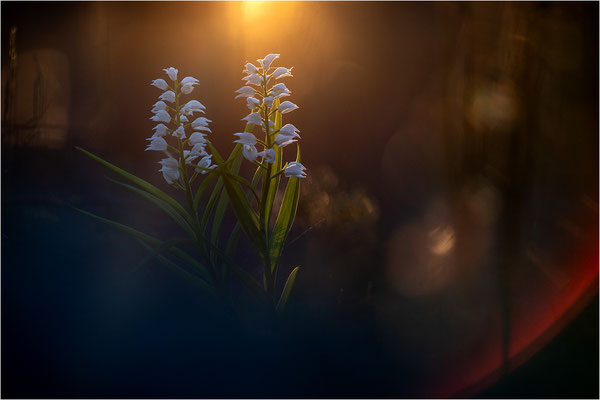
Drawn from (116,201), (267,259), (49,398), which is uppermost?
(116,201)

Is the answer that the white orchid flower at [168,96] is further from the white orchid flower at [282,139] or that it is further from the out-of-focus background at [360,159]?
the white orchid flower at [282,139]

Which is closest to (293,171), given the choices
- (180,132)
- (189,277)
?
(180,132)

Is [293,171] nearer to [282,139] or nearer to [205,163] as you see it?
[282,139]

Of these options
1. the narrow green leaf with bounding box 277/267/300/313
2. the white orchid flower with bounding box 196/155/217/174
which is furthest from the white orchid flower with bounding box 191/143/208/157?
the narrow green leaf with bounding box 277/267/300/313

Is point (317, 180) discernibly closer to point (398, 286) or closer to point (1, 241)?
point (398, 286)

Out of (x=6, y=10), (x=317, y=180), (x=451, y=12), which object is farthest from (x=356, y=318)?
(x=6, y=10)

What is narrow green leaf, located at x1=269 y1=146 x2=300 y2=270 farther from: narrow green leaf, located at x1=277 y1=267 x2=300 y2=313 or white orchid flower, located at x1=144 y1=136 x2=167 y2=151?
white orchid flower, located at x1=144 y1=136 x2=167 y2=151
